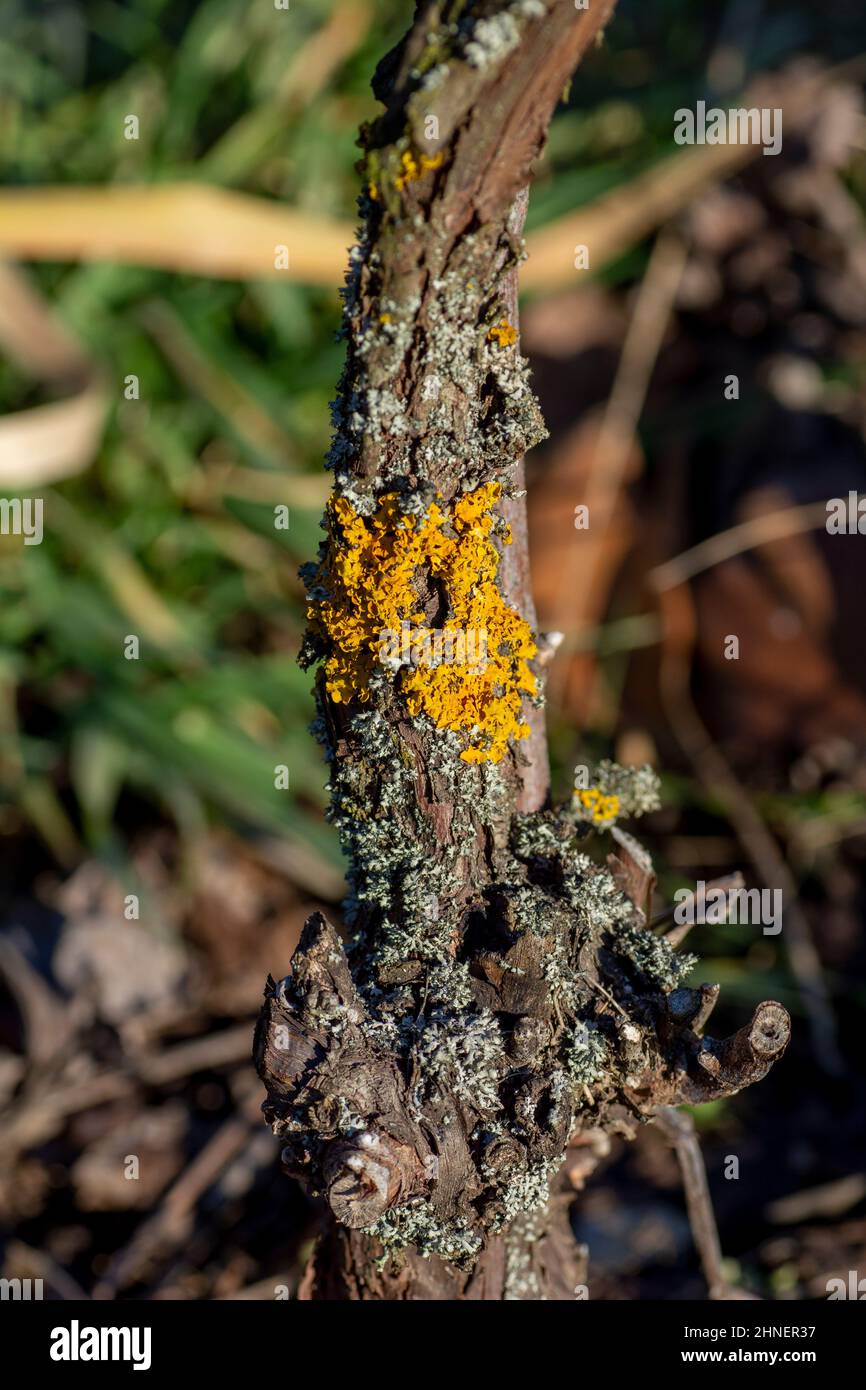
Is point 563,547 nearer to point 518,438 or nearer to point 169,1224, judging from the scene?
point 169,1224

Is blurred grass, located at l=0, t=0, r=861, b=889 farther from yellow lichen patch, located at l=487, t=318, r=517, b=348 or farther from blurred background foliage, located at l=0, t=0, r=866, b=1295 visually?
yellow lichen patch, located at l=487, t=318, r=517, b=348

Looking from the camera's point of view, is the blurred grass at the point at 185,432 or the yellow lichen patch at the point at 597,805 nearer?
the yellow lichen patch at the point at 597,805
